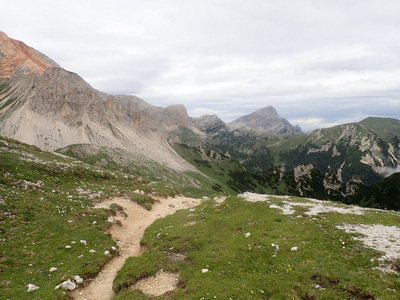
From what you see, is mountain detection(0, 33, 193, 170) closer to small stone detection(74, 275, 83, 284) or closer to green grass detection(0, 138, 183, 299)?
green grass detection(0, 138, 183, 299)

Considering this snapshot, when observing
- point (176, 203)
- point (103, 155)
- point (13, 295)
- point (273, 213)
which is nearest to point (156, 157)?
point (103, 155)

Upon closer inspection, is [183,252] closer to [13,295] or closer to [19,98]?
[13,295]

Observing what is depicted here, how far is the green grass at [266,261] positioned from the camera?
50.0ft

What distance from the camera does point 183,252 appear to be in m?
23.5

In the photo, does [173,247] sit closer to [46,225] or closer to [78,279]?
[78,279]

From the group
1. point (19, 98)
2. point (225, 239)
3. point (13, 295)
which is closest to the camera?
point (13, 295)

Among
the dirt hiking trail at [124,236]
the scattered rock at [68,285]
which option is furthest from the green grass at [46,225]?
the dirt hiking trail at [124,236]

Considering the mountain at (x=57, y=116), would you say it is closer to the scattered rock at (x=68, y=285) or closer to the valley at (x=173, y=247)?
the valley at (x=173, y=247)

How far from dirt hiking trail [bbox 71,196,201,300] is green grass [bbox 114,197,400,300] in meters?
1.34

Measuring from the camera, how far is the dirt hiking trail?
18.3m

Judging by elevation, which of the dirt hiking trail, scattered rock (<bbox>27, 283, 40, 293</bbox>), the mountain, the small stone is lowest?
the dirt hiking trail

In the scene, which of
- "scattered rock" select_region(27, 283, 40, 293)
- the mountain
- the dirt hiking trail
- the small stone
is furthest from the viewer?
the mountain

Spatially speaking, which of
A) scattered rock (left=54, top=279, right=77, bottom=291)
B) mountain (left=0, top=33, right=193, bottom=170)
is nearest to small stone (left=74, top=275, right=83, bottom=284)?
scattered rock (left=54, top=279, right=77, bottom=291)

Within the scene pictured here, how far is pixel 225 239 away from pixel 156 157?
16545cm
